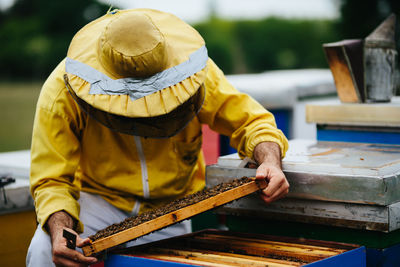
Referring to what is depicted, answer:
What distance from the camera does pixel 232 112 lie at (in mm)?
2375

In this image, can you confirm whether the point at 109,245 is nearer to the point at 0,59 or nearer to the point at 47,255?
the point at 47,255

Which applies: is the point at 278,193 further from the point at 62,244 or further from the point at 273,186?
the point at 62,244

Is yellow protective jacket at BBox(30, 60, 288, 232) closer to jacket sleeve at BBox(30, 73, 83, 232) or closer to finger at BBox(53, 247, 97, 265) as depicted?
jacket sleeve at BBox(30, 73, 83, 232)

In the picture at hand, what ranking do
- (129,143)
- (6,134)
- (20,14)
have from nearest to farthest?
(129,143)
(6,134)
(20,14)

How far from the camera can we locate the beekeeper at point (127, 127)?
1.91m

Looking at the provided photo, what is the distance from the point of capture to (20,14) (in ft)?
76.2

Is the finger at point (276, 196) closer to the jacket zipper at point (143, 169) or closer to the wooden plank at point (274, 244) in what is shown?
the wooden plank at point (274, 244)

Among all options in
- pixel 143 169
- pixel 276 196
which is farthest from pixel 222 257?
pixel 143 169

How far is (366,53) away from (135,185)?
1.28 meters

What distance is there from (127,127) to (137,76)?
195 millimetres

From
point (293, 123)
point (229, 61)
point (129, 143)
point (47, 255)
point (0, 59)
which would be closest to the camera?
point (47, 255)

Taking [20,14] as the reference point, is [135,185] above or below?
above

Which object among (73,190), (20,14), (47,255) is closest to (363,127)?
(73,190)

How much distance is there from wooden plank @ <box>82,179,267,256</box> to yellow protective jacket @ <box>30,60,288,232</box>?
364 millimetres
